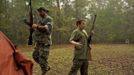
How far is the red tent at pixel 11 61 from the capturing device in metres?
4.51

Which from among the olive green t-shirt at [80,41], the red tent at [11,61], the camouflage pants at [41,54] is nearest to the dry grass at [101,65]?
the camouflage pants at [41,54]

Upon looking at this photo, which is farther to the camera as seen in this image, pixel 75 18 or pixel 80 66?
pixel 75 18

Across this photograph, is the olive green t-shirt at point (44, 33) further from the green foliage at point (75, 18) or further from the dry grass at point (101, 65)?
the green foliage at point (75, 18)

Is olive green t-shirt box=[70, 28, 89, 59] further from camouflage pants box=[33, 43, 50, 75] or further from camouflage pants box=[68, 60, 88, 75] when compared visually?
camouflage pants box=[33, 43, 50, 75]

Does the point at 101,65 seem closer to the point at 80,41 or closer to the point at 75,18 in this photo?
the point at 80,41

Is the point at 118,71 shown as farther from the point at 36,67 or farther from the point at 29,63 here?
the point at 29,63

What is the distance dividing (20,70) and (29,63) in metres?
0.16

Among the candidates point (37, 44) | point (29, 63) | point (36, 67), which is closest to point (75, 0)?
point (36, 67)

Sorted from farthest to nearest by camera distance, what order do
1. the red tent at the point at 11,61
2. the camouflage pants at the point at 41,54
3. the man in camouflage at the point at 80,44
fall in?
the camouflage pants at the point at 41,54
the man in camouflage at the point at 80,44
the red tent at the point at 11,61

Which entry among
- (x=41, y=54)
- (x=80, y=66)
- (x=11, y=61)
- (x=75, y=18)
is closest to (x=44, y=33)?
(x=41, y=54)

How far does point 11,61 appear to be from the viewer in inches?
181

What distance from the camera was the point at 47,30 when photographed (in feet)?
27.8

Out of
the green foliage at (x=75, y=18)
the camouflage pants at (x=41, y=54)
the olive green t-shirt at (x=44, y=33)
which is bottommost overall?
the green foliage at (x=75, y=18)

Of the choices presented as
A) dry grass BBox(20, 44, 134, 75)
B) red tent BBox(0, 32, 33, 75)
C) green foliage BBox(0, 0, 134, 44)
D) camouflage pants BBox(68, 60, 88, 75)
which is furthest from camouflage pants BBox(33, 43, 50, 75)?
green foliage BBox(0, 0, 134, 44)
